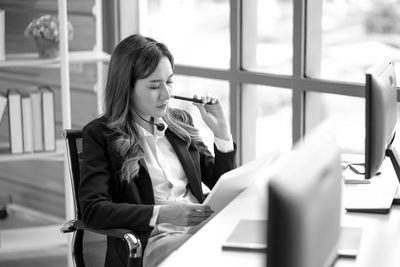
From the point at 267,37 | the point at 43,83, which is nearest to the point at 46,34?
the point at 43,83

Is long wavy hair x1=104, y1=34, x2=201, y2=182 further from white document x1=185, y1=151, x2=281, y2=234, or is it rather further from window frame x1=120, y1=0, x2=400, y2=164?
window frame x1=120, y1=0, x2=400, y2=164

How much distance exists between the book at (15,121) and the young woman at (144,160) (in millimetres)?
1129

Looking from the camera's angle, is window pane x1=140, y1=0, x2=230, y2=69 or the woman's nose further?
window pane x1=140, y1=0, x2=230, y2=69

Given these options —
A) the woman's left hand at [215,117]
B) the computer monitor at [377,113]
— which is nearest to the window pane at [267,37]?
the woman's left hand at [215,117]

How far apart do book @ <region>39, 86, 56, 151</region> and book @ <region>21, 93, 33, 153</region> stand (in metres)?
0.06

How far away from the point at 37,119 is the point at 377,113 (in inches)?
80.2

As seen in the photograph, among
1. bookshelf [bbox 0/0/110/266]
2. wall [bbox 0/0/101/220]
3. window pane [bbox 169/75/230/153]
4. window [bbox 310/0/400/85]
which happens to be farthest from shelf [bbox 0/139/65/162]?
window [bbox 310/0/400/85]

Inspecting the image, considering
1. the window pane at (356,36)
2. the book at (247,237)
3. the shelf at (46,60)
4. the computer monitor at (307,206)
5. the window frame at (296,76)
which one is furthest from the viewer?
the shelf at (46,60)

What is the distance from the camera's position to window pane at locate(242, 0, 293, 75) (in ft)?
12.2

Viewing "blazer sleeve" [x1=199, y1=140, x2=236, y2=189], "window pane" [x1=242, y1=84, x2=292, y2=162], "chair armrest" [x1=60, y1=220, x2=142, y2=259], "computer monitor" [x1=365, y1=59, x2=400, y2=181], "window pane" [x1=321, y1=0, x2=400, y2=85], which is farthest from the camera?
"window pane" [x1=242, y1=84, x2=292, y2=162]

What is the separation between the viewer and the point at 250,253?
2.05m

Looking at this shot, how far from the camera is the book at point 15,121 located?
12.1 feet

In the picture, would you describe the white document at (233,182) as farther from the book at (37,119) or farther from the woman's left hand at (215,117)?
the book at (37,119)

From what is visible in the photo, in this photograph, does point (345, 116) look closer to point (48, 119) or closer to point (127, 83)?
point (127, 83)
